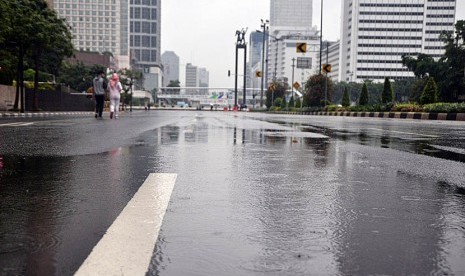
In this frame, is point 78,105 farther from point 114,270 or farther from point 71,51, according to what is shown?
point 114,270

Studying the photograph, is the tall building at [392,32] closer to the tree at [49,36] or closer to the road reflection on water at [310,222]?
the tree at [49,36]

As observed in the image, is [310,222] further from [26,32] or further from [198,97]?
[198,97]

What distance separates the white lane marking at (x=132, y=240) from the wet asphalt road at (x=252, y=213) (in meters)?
0.05

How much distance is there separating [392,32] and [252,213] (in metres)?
172

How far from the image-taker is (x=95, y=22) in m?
171

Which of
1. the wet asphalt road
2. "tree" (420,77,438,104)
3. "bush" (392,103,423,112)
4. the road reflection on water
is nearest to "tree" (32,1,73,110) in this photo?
"bush" (392,103,423,112)

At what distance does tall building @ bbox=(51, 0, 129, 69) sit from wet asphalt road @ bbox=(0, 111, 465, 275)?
6729 inches

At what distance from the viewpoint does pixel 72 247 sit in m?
2.09

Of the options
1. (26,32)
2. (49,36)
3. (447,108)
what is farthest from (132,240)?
(49,36)

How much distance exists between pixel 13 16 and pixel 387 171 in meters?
22.3

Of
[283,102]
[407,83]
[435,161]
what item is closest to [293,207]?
[435,161]

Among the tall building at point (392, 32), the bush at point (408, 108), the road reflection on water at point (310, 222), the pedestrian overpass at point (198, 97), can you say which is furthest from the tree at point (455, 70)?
the tall building at point (392, 32)

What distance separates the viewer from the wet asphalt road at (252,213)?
1.94 m

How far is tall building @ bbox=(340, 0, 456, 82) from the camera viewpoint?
523 feet
